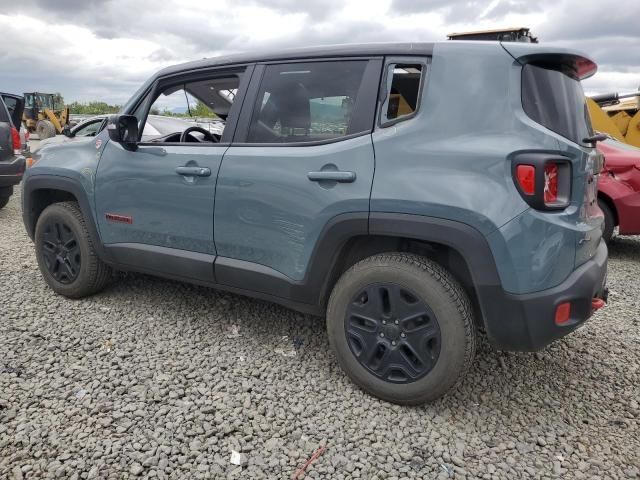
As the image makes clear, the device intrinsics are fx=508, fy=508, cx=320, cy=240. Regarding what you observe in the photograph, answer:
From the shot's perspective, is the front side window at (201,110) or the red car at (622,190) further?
the red car at (622,190)

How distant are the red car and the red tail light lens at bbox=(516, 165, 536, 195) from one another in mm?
4084

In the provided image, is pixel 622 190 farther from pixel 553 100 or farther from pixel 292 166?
pixel 292 166

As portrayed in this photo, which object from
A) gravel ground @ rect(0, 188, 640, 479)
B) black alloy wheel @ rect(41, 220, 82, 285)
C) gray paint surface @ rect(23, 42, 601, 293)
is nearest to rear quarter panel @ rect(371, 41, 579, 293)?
gray paint surface @ rect(23, 42, 601, 293)

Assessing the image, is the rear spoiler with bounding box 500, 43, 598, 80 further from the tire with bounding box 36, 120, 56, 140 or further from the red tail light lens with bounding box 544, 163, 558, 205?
the tire with bounding box 36, 120, 56, 140

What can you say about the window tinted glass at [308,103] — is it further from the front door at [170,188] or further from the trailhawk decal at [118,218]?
the trailhawk decal at [118,218]

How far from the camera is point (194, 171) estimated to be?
3.09 meters

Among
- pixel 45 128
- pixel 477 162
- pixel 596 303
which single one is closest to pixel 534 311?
pixel 596 303

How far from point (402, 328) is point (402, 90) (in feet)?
3.98

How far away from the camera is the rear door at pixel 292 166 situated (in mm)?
2598

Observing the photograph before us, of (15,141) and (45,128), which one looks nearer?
(15,141)

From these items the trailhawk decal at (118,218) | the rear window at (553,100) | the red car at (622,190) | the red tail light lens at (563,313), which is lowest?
the red car at (622,190)

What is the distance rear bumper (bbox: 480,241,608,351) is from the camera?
2.26m

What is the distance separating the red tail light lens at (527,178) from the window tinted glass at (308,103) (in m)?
0.79

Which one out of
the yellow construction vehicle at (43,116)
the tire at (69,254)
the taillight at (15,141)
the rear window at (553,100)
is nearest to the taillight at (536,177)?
the rear window at (553,100)
